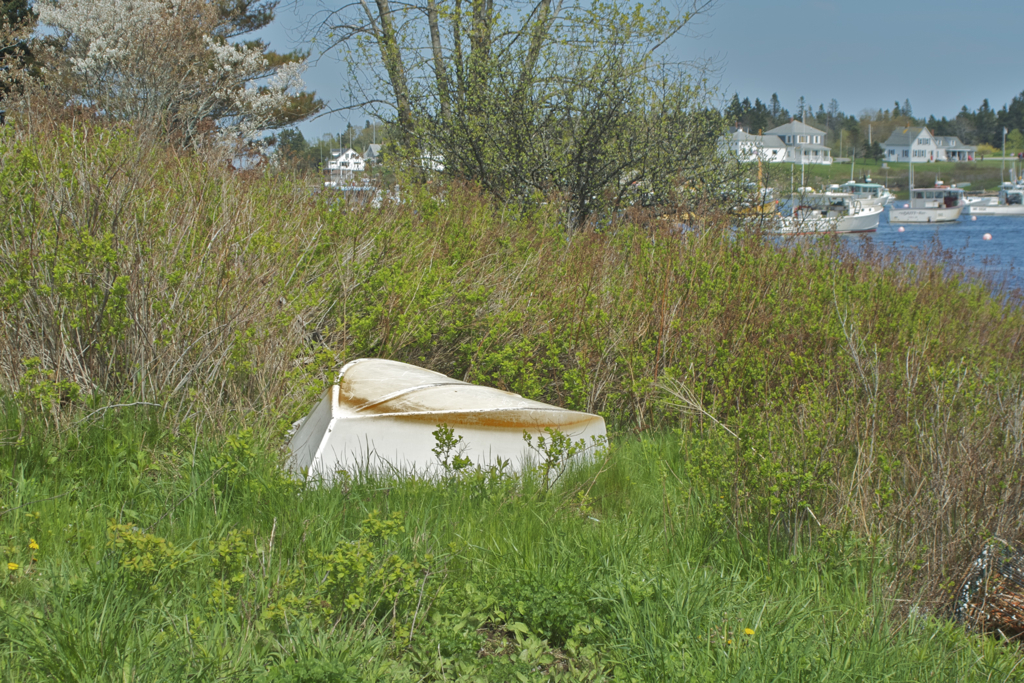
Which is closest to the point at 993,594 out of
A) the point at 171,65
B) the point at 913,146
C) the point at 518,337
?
the point at 518,337

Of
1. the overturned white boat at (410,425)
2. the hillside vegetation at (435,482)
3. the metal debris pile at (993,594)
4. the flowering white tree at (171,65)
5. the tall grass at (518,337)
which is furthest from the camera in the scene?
the flowering white tree at (171,65)

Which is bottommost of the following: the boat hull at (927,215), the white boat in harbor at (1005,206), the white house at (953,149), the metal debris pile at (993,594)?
the metal debris pile at (993,594)

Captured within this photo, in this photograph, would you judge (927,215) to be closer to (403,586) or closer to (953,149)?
(403,586)

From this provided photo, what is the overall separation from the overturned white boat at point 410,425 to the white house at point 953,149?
151135 millimetres

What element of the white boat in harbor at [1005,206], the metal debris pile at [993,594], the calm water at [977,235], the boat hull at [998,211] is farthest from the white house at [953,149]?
the metal debris pile at [993,594]

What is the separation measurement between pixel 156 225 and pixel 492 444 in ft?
8.29

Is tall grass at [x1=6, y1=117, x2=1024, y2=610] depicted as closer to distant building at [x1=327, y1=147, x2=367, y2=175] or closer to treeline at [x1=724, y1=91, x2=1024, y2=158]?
distant building at [x1=327, y1=147, x2=367, y2=175]

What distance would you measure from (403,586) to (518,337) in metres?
3.24

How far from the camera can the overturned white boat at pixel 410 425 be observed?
3.71 metres

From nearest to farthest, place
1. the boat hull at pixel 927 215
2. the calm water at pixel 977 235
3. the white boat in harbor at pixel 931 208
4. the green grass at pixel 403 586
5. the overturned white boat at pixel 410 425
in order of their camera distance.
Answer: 1. the green grass at pixel 403 586
2. the overturned white boat at pixel 410 425
3. the calm water at pixel 977 235
4. the boat hull at pixel 927 215
5. the white boat in harbor at pixel 931 208

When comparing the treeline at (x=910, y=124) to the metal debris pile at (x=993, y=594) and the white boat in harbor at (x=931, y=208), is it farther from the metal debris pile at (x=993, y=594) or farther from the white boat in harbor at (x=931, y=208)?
the metal debris pile at (x=993, y=594)

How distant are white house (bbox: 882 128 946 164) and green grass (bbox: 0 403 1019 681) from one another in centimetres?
13987

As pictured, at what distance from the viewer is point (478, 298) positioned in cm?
534

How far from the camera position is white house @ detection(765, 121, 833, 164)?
401ft
